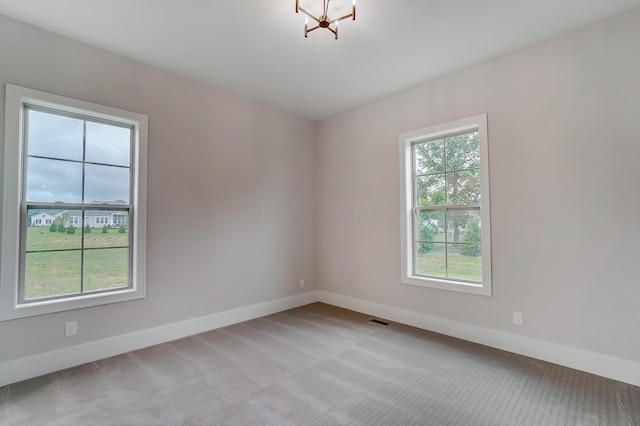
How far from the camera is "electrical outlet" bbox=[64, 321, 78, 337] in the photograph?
2639mm

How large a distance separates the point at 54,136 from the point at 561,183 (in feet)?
15.2

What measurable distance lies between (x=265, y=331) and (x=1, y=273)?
2.38 metres

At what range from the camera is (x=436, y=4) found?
2.30m

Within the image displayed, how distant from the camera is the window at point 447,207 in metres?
3.19

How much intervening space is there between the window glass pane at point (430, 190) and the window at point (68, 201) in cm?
318

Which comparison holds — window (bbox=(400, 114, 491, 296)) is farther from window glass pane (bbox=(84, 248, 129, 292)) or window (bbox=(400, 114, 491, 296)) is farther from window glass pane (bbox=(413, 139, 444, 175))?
window glass pane (bbox=(84, 248, 129, 292))

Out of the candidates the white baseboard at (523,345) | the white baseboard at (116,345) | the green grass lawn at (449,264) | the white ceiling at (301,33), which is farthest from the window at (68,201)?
the green grass lawn at (449,264)

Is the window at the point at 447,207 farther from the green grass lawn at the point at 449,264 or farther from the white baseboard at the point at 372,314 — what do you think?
the white baseboard at the point at 372,314

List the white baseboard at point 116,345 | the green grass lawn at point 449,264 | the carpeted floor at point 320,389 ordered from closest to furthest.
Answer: the carpeted floor at point 320,389 → the white baseboard at point 116,345 → the green grass lawn at point 449,264

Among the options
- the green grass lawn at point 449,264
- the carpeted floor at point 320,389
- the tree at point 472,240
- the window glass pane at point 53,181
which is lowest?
the carpeted floor at point 320,389

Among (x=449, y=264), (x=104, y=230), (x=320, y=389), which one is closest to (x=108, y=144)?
(x=104, y=230)

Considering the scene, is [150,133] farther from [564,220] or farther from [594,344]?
[594,344]

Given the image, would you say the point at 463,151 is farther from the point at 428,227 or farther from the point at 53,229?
the point at 53,229

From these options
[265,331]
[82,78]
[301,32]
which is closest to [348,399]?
[265,331]
